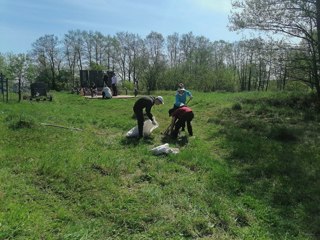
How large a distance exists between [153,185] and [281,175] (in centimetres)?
309

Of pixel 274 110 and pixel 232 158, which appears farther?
pixel 274 110

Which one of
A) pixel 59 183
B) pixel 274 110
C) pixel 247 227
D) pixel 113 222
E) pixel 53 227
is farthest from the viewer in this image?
pixel 274 110

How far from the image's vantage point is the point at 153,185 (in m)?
6.92

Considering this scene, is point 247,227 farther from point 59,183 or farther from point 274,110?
point 274,110

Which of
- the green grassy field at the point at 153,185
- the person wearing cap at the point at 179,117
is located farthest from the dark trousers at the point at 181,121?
the green grassy field at the point at 153,185

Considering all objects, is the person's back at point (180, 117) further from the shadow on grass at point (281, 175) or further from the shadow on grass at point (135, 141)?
the shadow on grass at point (281, 175)

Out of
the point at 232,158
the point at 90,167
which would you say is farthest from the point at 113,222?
the point at 232,158

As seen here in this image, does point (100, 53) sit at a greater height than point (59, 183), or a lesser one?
greater

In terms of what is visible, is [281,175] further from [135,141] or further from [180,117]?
[135,141]

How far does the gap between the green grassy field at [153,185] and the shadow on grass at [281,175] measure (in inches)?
0.8

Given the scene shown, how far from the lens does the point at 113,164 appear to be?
7652mm

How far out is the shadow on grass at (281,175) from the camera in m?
6.11

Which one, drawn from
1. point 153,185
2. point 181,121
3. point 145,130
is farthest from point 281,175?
point 145,130

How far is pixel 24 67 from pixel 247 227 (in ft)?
233
